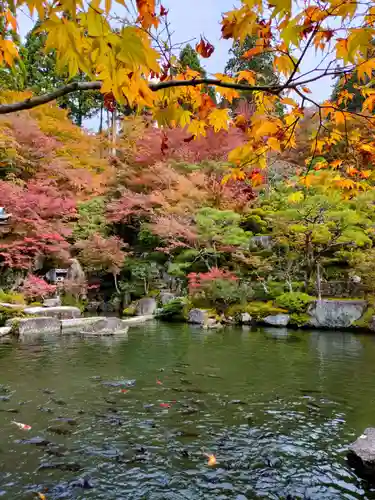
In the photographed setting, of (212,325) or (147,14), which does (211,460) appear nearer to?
(147,14)

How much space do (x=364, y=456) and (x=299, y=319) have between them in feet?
29.5

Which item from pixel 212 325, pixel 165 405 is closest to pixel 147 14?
pixel 165 405

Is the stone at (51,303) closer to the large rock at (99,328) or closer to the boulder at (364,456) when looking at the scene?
the large rock at (99,328)

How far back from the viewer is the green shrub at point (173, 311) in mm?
13977

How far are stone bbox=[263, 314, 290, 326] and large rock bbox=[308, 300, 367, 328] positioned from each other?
30.4 inches

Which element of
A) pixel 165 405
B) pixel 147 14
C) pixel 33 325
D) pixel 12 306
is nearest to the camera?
pixel 147 14

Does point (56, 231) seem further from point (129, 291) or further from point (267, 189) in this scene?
point (267, 189)

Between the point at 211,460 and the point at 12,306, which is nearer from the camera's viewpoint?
the point at 211,460

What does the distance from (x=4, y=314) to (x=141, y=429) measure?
8.70m

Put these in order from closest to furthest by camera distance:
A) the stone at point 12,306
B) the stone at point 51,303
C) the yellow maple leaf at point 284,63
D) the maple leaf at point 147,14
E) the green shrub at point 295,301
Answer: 1. the maple leaf at point 147,14
2. the yellow maple leaf at point 284,63
3. the stone at point 12,306
4. the green shrub at point 295,301
5. the stone at point 51,303

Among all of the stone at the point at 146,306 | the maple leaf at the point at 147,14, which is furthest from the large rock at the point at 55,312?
the maple leaf at the point at 147,14

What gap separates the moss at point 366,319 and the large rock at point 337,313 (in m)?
0.10

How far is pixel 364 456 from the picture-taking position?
11.3 ft

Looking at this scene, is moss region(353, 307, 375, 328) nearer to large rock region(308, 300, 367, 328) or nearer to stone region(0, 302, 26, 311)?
large rock region(308, 300, 367, 328)
